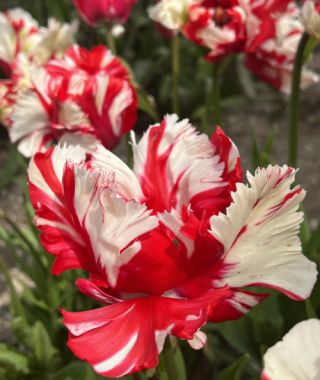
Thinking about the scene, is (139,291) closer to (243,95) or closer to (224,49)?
(224,49)

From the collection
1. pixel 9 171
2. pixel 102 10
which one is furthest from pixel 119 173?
pixel 9 171

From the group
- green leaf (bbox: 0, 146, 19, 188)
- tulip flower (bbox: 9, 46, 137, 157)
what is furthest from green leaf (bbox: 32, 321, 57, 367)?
green leaf (bbox: 0, 146, 19, 188)

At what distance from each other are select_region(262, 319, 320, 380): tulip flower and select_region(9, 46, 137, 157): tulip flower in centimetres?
54

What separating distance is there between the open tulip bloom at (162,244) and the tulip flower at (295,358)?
2.6 inches

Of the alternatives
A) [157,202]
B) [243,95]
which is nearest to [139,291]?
[157,202]

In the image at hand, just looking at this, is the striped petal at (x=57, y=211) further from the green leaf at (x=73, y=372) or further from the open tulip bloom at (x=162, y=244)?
the green leaf at (x=73, y=372)

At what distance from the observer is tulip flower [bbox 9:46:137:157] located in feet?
3.26

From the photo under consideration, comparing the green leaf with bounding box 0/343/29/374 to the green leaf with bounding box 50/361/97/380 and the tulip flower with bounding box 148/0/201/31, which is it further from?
the tulip flower with bounding box 148/0/201/31

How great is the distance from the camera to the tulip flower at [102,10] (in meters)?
1.57

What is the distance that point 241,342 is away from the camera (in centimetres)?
124

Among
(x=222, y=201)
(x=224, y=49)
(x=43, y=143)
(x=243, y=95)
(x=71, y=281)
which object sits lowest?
(x=243, y=95)

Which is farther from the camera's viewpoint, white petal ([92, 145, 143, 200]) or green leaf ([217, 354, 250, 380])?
green leaf ([217, 354, 250, 380])

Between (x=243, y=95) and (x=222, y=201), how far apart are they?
8.16 ft

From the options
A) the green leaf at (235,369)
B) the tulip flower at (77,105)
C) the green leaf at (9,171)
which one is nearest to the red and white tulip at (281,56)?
the tulip flower at (77,105)
